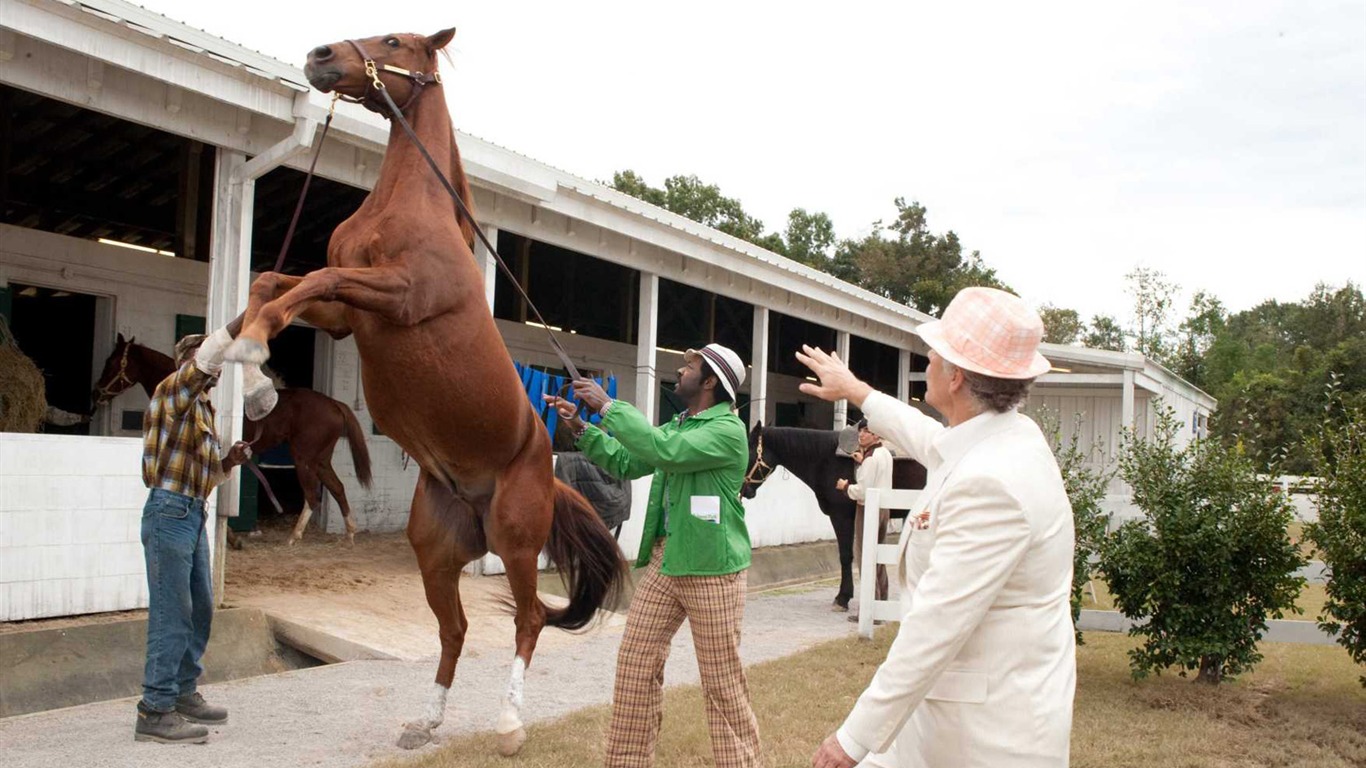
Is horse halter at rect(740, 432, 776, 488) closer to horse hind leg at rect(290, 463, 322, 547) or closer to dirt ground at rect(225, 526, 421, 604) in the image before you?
dirt ground at rect(225, 526, 421, 604)

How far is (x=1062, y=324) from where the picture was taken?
6169 cm

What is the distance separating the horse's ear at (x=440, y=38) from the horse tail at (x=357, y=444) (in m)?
7.62

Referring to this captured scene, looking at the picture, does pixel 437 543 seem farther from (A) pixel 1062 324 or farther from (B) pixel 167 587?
(A) pixel 1062 324

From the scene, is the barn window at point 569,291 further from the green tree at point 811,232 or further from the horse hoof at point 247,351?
the green tree at point 811,232

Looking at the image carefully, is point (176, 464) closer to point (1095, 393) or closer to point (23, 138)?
point (23, 138)

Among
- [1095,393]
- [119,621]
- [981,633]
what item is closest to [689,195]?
[1095,393]

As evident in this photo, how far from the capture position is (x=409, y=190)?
4.32m

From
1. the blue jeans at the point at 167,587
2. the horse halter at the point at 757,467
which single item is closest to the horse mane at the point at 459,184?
the blue jeans at the point at 167,587

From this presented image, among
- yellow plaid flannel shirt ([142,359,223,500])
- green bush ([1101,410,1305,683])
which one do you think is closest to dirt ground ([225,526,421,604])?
yellow plaid flannel shirt ([142,359,223,500])

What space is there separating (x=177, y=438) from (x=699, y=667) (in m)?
2.77

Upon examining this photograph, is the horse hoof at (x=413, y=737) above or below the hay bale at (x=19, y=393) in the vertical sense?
below

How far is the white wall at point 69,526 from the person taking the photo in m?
6.23

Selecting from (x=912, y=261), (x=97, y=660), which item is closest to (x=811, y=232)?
(x=912, y=261)

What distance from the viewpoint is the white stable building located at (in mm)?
6449
